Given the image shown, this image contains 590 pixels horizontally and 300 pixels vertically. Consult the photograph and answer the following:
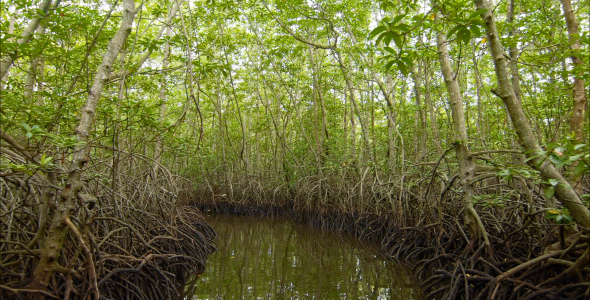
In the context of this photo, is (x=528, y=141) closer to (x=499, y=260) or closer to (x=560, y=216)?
(x=560, y=216)

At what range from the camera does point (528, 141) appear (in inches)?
91.1

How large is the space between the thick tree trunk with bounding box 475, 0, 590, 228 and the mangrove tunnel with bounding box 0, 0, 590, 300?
0.04 ft

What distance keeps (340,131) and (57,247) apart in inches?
329

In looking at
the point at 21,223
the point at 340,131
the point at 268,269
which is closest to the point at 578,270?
the point at 268,269

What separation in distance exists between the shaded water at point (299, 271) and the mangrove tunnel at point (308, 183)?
4cm

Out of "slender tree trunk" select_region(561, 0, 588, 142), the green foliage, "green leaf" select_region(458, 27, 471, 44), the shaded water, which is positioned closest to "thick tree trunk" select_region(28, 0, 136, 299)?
the shaded water

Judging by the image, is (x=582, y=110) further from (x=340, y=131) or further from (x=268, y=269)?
(x=340, y=131)

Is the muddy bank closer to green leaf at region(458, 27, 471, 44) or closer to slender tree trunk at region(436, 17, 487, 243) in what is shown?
slender tree trunk at region(436, 17, 487, 243)

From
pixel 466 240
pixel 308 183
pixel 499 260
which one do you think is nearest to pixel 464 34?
pixel 466 240

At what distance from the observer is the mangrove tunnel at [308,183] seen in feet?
7.55

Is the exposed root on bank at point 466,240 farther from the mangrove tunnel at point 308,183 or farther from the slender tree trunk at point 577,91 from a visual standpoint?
the slender tree trunk at point 577,91

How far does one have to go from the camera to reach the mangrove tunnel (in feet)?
7.55

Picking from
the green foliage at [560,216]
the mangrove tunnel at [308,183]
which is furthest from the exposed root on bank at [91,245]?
the green foliage at [560,216]

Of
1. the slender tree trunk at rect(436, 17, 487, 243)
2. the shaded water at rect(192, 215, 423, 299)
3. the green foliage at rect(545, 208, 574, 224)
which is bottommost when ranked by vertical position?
the shaded water at rect(192, 215, 423, 299)
